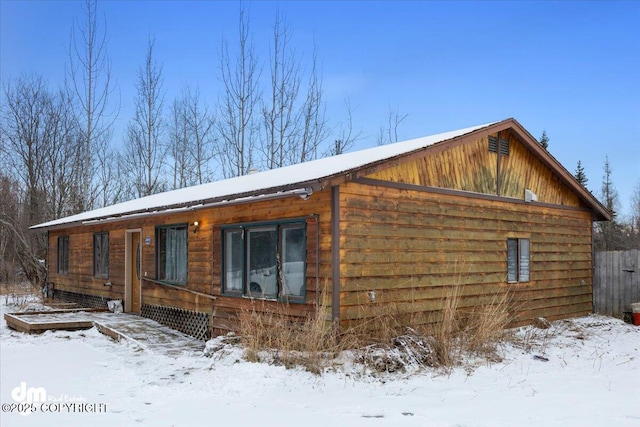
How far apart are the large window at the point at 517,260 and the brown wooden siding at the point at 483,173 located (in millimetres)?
991

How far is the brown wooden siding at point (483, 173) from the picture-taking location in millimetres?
9359

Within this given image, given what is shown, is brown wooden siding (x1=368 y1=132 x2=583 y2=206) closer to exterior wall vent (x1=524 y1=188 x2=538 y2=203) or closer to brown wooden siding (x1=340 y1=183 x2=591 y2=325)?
exterior wall vent (x1=524 y1=188 x2=538 y2=203)

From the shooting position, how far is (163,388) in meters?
6.70

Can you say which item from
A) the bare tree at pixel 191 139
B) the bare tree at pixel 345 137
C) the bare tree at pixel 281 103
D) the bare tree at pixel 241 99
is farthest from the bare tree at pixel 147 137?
the bare tree at pixel 345 137

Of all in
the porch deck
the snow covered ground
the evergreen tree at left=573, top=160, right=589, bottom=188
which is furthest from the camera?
the evergreen tree at left=573, top=160, right=589, bottom=188

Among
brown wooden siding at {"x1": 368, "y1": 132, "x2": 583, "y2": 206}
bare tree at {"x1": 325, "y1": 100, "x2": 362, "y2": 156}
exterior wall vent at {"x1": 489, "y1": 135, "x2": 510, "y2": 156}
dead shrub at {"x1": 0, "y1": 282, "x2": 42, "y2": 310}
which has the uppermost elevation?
bare tree at {"x1": 325, "y1": 100, "x2": 362, "y2": 156}

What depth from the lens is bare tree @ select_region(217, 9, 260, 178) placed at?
80.3 feet

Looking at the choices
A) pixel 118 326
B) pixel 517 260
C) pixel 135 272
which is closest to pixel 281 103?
Answer: pixel 135 272

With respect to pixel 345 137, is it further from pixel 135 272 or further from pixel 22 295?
pixel 22 295

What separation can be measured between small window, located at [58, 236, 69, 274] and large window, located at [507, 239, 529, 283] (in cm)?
1309

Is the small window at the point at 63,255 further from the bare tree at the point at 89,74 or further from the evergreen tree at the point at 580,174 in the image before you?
the evergreen tree at the point at 580,174

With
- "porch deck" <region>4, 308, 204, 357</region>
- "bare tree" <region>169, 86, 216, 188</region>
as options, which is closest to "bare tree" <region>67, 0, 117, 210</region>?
"bare tree" <region>169, 86, 216, 188</region>

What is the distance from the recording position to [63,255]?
17.5m

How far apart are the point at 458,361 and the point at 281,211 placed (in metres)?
3.46
